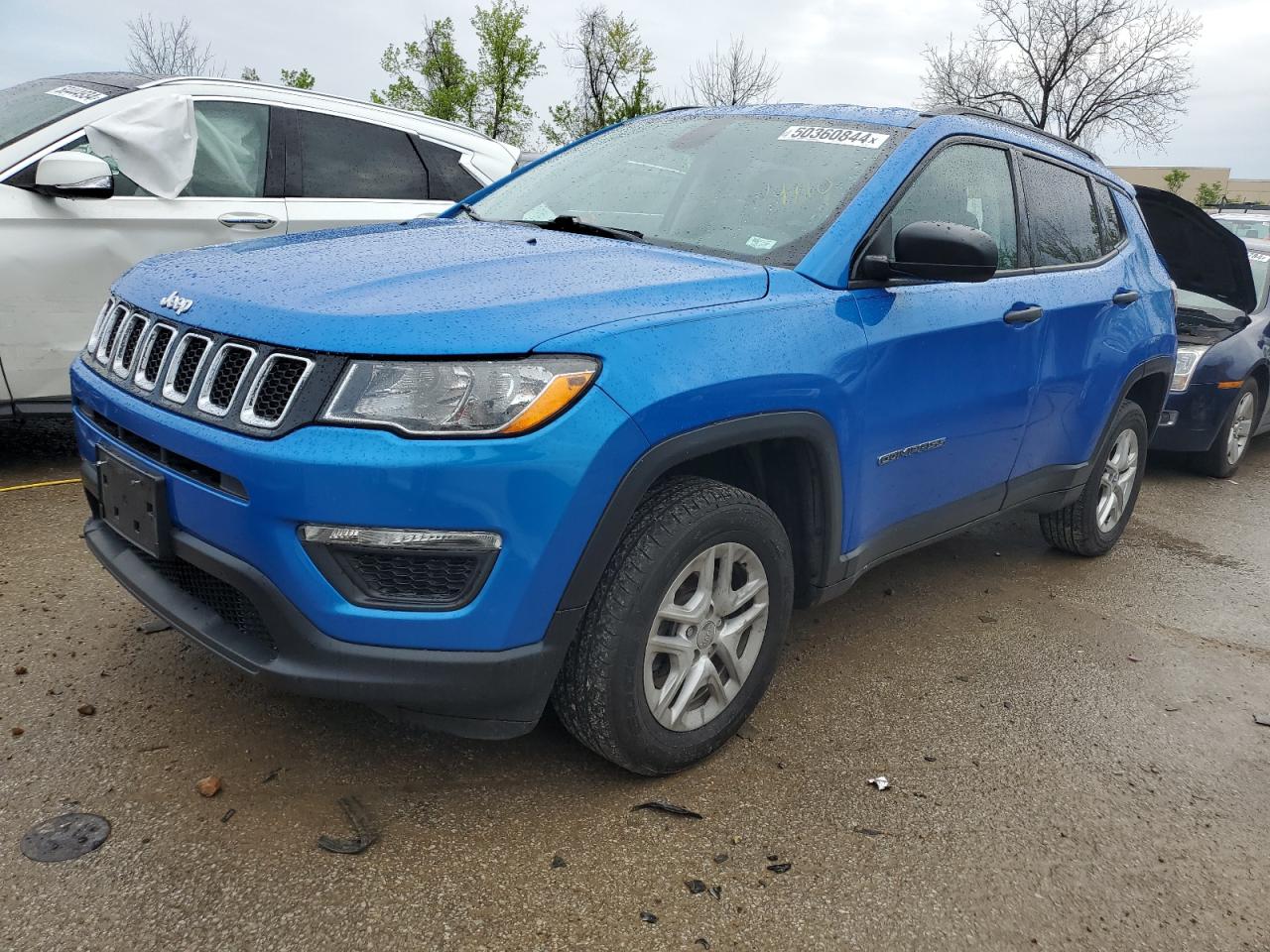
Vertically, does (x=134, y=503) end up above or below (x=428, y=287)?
below

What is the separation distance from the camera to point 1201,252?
6.79 m

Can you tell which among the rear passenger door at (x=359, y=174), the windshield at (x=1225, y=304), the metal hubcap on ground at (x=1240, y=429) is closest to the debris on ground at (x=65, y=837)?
the rear passenger door at (x=359, y=174)

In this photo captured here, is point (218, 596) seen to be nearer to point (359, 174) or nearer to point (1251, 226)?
point (359, 174)

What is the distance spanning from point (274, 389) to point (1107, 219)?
11.9 feet

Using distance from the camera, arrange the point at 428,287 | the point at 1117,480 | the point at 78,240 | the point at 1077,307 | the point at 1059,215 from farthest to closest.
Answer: the point at 1117,480 < the point at 78,240 < the point at 1059,215 < the point at 1077,307 < the point at 428,287

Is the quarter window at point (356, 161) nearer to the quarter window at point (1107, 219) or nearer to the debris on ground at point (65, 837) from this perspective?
the quarter window at point (1107, 219)

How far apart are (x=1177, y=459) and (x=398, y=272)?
6207mm

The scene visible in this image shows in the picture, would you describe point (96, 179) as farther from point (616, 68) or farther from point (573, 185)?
point (616, 68)

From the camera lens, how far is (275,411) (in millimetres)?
2016

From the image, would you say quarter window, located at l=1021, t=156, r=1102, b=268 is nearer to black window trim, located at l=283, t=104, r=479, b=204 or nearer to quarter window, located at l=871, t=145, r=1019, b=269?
quarter window, located at l=871, t=145, r=1019, b=269

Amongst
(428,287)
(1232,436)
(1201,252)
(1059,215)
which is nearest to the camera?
(428,287)

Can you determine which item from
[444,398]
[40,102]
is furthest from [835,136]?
[40,102]

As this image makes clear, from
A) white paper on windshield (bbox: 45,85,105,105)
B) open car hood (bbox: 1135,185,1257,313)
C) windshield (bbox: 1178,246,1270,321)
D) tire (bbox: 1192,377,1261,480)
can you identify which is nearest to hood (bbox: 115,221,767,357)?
white paper on windshield (bbox: 45,85,105,105)

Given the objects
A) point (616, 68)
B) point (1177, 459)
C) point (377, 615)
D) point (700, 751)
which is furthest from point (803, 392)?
point (616, 68)
